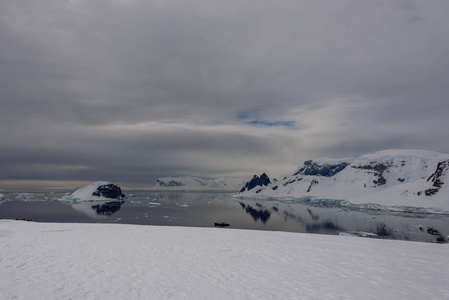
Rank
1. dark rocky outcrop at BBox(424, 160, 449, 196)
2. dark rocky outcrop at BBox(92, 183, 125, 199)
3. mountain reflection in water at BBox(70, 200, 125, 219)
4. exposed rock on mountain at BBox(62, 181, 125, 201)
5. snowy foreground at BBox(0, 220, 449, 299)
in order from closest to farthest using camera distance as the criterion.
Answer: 1. snowy foreground at BBox(0, 220, 449, 299)
2. mountain reflection in water at BBox(70, 200, 125, 219)
3. dark rocky outcrop at BBox(424, 160, 449, 196)
4. exposed rock on mountain at BBox(62, 181, 125, 201)
5. dark rocky outcrop at BBox(92, 183, 125, 199)

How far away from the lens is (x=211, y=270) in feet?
34.7

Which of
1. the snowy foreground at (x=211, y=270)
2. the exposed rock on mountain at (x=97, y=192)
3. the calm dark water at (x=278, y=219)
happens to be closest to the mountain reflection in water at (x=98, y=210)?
the calm dark water at (x=278, y=219)

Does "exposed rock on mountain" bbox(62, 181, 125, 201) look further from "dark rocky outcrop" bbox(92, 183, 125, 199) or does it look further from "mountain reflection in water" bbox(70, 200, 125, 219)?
"mountain reflection in water" bbox(70, 200, 125, 219)

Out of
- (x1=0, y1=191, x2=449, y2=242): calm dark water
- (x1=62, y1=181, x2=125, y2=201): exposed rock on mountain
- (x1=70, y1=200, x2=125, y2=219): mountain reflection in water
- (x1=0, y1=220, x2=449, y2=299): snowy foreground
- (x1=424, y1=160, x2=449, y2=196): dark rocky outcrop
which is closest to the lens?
(x1=0, y1=220, x2=449, y2=299): snowy foreground

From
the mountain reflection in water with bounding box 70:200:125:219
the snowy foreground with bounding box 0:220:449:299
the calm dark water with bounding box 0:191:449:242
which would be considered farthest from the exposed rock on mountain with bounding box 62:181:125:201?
the snowy foreground with bounding box 0:220:449:299

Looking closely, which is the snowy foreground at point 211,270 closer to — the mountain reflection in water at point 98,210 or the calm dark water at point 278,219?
the calm dark water at point 278,219

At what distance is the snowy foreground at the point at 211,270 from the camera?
8.25 m

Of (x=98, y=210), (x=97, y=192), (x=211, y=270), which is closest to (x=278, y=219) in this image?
(x=98, y=210)

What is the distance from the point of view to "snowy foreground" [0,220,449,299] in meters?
8.25

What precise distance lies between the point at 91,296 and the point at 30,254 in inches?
286

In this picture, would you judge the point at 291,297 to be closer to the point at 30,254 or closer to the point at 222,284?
the point at 222,284

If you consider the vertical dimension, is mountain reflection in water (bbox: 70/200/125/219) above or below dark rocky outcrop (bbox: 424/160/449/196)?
below

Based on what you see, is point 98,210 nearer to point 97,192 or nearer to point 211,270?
point 97,192

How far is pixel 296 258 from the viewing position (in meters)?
13.0
